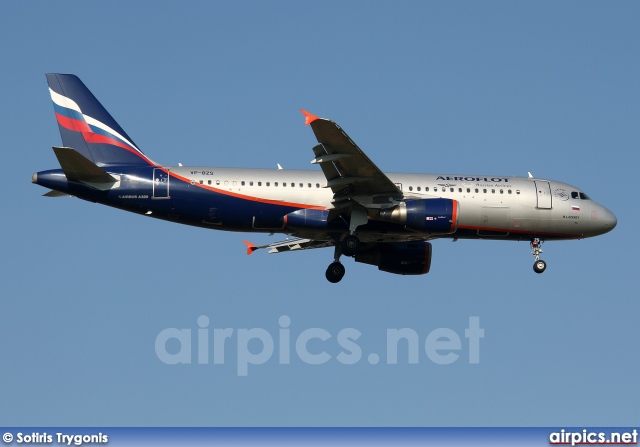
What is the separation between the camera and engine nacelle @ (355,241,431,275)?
171 ft

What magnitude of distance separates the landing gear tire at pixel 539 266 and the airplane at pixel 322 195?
0.14 feet

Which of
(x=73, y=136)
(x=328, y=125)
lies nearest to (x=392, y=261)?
(x=328, y=125)

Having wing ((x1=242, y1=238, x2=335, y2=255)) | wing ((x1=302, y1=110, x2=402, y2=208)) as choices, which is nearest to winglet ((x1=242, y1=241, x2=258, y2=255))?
wing ((x1=242, y1=238, x2=335, y2=255))

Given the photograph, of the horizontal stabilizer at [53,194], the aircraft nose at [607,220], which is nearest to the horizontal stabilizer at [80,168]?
the horizontal stabilizer at [53,194]

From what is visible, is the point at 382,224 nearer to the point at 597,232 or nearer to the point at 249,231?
the point at 249,231

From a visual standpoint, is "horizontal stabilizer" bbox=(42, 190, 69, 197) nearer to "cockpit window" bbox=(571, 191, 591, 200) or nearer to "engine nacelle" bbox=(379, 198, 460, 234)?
"engine nacelle" bbox=(379, 198, 460, 234)

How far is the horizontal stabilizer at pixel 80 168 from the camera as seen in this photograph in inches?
1763

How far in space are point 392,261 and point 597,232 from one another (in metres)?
8.91

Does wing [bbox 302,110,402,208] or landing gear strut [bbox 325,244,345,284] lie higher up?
wing [bbox 302,110,402,208]

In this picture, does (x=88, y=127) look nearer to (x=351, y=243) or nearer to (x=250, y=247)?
(x=250, y=247)

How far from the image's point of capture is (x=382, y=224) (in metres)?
47.9

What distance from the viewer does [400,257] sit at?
52.1 metres

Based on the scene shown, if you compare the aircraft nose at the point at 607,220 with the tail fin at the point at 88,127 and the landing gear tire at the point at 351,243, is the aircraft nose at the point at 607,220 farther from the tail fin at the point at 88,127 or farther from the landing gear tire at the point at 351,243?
the tail fin at the point at 88,127

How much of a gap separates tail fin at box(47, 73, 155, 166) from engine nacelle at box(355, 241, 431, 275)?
35.4 feet
